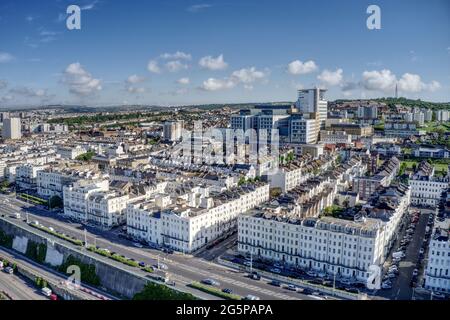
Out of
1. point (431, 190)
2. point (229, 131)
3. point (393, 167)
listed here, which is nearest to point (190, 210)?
point (431, 190)

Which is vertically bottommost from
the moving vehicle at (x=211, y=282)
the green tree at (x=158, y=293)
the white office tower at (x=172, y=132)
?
the moving vehicle at (x=211, y=282)

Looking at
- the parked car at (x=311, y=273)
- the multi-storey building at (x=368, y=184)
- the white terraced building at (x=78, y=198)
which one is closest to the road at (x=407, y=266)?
the parked car at (x=311, y=273)

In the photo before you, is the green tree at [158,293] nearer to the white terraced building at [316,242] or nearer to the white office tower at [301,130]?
the white terraced building at [316,242]

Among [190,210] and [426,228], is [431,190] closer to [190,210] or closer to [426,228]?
[426,228]

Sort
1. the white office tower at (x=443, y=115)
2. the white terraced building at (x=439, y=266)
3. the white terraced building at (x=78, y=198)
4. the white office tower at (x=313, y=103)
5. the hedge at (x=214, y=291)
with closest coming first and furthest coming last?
the hedge at (x=214, y=291), the white terraced building at (x=439, y=266), the white terraced building at (x=78, y=198), the white office tower at (x=313, y=103), the white office tower at (x=443, y=115)

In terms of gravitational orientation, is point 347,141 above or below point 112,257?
above

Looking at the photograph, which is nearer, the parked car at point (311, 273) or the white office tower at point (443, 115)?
the parked car at point (311, 273)
